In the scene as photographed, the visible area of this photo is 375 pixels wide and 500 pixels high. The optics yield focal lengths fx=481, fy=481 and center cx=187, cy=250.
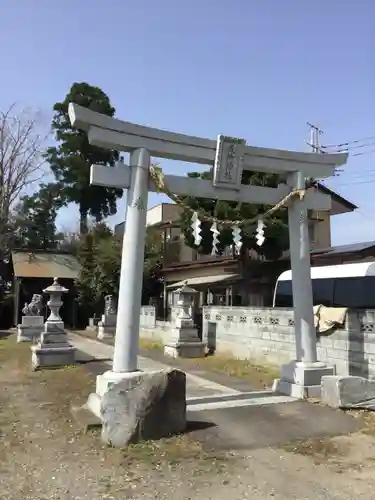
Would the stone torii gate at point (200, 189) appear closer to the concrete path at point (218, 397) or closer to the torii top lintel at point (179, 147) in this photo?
the torii top lintel at point (179, 147)

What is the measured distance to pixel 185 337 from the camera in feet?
52.2

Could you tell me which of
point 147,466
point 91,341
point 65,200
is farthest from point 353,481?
point 65,200

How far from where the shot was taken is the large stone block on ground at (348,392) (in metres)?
8.01

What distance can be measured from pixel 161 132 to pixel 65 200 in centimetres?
2872

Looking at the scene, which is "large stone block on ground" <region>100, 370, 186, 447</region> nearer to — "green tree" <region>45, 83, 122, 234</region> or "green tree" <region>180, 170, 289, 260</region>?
"green tree" <region>180, 170, 289, 260</region>

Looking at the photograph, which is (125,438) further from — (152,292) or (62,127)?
(62,127)

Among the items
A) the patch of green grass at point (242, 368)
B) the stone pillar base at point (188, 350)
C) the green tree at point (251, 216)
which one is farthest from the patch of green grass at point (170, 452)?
the green tree at point (251, 216)

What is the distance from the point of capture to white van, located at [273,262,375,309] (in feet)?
44.9

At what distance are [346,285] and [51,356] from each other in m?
8.86

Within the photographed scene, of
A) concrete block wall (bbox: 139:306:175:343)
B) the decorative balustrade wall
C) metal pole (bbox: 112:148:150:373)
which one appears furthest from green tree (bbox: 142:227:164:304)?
metal pole (bbox: 112:148:150:373)

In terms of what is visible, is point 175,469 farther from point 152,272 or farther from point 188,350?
point 152,272

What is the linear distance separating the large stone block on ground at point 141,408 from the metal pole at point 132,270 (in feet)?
3.70

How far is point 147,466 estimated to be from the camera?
17.9 feet

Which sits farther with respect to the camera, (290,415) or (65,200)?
(65,200)
